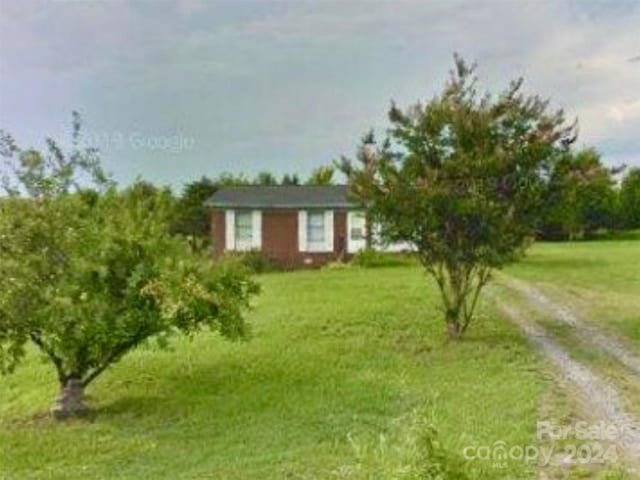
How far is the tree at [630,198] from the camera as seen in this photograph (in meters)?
47.1

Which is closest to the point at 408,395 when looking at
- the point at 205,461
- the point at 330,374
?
the point at 330,374

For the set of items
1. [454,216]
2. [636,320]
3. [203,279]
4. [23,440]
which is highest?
[454,216]

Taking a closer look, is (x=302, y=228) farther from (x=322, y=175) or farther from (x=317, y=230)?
(x=322, y=175)

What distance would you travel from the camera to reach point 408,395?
30.3ft

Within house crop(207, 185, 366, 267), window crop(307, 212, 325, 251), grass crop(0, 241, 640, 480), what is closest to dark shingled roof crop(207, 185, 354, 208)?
house crop(207, 185, 366, 267)

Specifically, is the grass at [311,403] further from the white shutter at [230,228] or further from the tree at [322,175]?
the tree at [322,175]

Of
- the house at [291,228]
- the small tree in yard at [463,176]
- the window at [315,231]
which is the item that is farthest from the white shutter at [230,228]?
the small tree in yard at [463,176]

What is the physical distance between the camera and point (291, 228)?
30.0 metres

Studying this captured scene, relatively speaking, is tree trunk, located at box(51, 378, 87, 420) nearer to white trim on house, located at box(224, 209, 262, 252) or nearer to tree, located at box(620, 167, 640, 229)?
white trim on house, located at box(224, 209, 262, 252)

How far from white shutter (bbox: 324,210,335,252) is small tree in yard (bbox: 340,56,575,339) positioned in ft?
56.0

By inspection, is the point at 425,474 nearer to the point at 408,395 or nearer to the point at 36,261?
the point at 408,395

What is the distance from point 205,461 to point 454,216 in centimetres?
615

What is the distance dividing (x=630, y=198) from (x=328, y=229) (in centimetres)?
2516

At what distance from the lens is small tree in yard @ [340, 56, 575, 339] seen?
12016 millimetres
